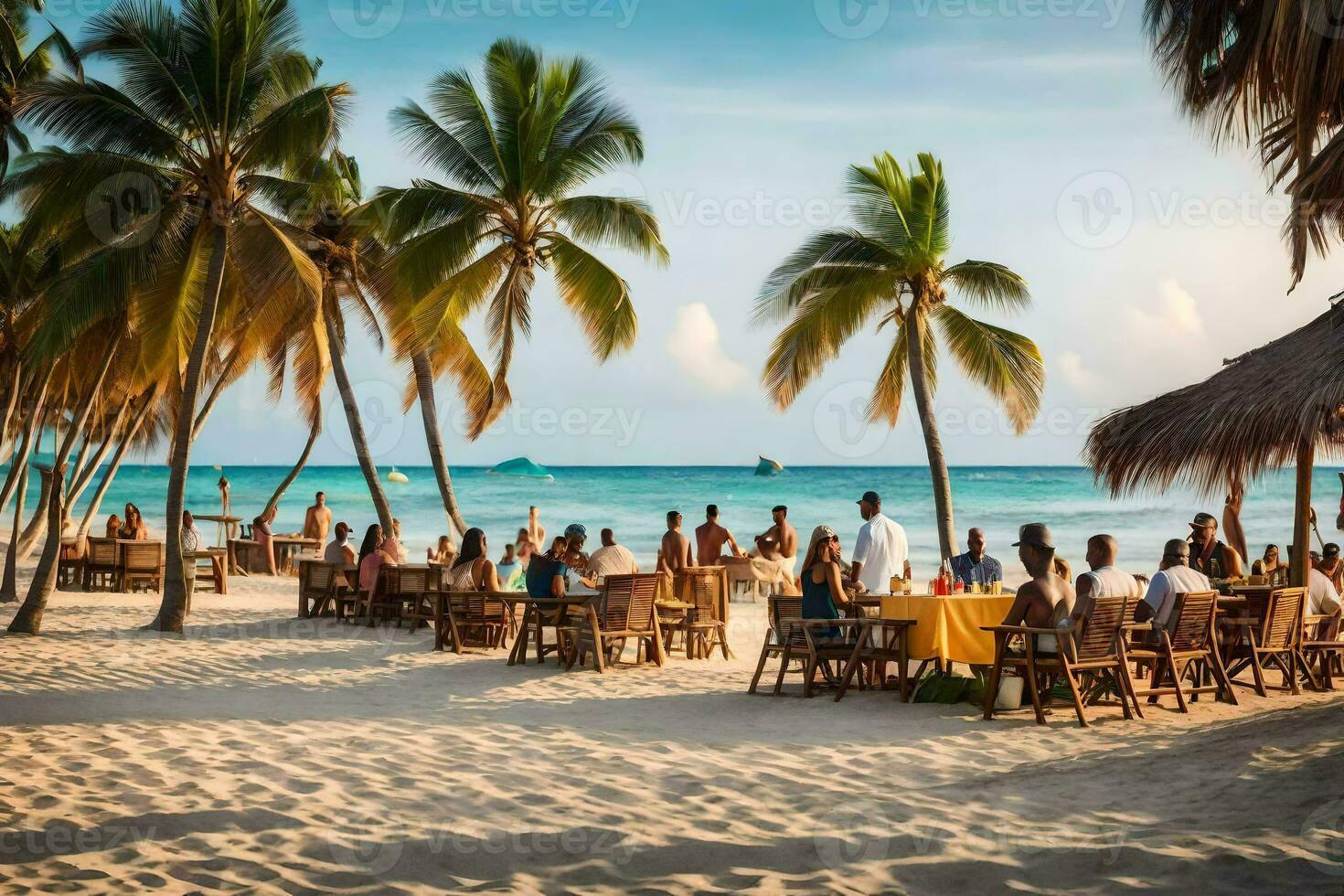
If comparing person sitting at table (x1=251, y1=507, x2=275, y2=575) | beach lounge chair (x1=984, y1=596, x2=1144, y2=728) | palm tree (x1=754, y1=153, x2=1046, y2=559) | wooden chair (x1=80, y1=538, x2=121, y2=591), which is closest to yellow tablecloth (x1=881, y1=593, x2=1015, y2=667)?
beach lounge chair (x1=984, y1=596, x2=1144, y2=728)

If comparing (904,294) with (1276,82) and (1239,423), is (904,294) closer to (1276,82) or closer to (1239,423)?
(1239,423)

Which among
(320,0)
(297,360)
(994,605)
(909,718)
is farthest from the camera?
(297,360)

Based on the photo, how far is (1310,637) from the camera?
966 cm

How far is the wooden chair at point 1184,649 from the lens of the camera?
8258mm

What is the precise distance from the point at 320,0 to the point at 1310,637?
13.2 meters

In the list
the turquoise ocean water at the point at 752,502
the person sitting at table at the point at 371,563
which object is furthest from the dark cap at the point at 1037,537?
the turquoise ocean water at the point at 752,502

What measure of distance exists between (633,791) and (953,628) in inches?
142

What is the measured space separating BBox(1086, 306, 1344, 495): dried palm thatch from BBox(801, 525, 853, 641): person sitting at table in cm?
208

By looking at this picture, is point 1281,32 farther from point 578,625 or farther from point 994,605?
point 578,625

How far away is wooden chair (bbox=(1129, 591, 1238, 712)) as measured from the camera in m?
8.26

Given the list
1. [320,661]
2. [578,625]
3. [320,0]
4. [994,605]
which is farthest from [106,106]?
[994,605]

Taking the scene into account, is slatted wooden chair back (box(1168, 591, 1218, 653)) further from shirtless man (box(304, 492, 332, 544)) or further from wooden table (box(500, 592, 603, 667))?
shirtless man (box(304, 492, 332, 544))

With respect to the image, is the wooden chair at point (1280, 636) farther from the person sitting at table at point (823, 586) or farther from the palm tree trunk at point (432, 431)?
the palm tree trunk at point (432, 431)

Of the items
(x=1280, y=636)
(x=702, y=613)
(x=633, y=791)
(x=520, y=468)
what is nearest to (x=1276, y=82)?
(x=1280, y=636)
